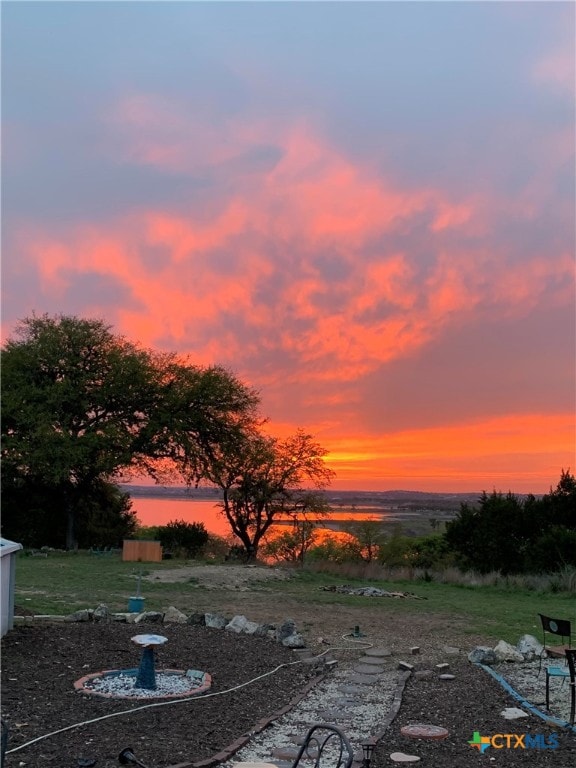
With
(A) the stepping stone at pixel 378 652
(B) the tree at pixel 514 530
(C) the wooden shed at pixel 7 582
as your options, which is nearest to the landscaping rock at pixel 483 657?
(A) the stepping stone at pixel 378 652

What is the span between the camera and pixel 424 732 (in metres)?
5.75

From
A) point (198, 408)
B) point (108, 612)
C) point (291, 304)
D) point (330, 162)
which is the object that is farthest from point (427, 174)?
point (198, 408)

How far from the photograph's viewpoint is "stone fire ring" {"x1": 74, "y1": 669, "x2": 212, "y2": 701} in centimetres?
628

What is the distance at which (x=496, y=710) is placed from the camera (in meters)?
6.57

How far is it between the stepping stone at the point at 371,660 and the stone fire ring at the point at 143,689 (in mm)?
2382

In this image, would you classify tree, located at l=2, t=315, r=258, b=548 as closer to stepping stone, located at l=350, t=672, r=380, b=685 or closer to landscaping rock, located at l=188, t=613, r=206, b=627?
landscaping rock, located at l=188, t=613, r=206, b=627

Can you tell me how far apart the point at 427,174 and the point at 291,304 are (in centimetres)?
447

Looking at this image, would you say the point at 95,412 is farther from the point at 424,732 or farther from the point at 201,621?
the point at 424,732

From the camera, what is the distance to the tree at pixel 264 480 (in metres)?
29.2

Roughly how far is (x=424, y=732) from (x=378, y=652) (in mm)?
3826

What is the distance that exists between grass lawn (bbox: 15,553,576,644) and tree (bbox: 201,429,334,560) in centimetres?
989

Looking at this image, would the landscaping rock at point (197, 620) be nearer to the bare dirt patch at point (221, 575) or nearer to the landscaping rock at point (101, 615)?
the landscaping rock at point (101, 615)

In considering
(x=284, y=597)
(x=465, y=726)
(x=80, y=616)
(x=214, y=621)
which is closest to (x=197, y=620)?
(x=214, y=621)

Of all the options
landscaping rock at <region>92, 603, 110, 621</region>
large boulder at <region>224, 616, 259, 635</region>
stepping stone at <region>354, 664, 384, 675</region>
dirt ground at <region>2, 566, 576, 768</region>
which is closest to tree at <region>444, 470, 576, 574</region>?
dirt ground at <region>2, 566, 576, 768</region>
